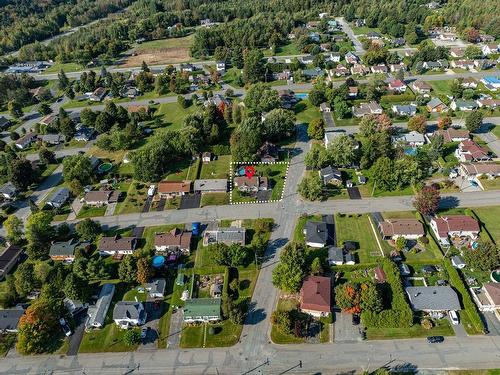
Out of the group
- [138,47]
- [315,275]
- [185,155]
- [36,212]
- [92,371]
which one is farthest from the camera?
[138,47]

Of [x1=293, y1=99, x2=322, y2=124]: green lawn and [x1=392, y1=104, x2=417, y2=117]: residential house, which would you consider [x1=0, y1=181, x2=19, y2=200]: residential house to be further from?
[x1=392, y1=104, x2=417, y2=117]: residential house

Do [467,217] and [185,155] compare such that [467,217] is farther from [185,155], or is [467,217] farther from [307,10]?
[307,10]

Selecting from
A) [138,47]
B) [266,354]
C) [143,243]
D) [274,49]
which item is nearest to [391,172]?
[266,354]

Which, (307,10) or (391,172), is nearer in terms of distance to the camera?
(391,172)

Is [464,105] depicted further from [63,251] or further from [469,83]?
[63,251]

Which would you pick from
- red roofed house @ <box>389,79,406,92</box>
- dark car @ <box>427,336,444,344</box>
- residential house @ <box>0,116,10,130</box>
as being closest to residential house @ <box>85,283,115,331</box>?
dark car @ <box>427,336,444,344</box>

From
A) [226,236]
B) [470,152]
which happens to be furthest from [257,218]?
[470,152]

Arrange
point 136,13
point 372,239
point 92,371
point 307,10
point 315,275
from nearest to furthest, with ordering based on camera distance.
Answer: point 92,371, point 315,275, point 372,239, point 307,10, point 136,13
